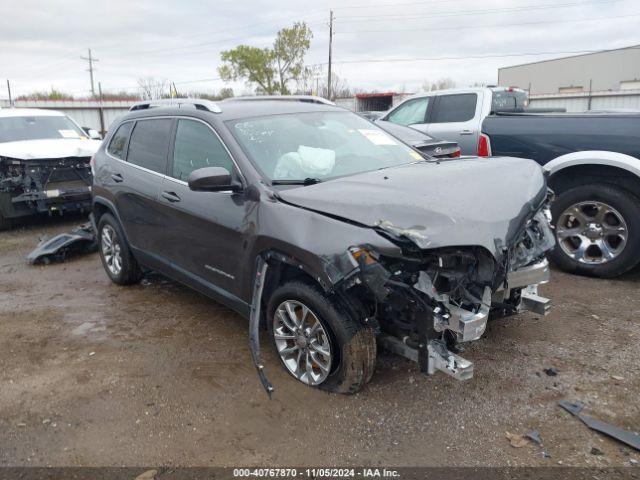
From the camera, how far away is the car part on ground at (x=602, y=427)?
110 inches

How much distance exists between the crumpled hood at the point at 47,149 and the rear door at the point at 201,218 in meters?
4.60

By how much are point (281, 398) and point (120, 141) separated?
10.9 ft

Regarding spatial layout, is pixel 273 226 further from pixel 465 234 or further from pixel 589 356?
pixel 589 356

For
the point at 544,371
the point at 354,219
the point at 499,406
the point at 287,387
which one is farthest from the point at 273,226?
the point at 544,371

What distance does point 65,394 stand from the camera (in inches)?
139

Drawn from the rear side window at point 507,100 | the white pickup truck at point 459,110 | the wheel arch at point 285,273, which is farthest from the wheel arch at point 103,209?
the rear side window at point 507,100

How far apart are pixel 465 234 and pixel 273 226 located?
121 cm

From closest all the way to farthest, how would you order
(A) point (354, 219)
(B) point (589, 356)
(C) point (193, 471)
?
1. (C) point (193, 471)
2. (A) point (354, 219)
3. (B) point (589, 356)

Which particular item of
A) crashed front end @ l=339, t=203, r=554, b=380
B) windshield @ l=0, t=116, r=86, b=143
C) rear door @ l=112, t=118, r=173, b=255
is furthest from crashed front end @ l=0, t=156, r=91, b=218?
crashed front end @ l=339, t=203, r=554, b=380

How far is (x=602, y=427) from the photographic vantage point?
291 cm

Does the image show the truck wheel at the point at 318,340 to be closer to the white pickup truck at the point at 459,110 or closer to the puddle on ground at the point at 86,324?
the puddle on ground at the point at 86,324

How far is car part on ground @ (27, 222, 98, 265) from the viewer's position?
6676mm

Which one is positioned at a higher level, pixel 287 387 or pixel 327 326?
pixel 327 326

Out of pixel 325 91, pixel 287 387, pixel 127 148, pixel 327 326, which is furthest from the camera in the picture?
pixel 325 91
